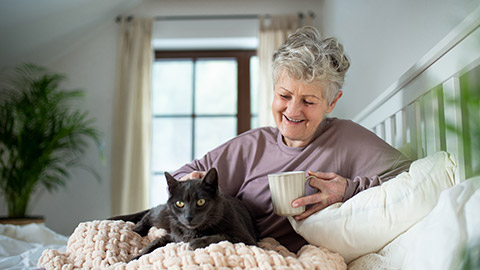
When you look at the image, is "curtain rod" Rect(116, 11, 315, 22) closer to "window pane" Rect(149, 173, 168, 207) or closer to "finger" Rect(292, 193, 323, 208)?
"window pane" Rect(149, 173, 168, 207)

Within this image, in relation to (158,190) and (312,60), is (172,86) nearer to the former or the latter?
(158,190)


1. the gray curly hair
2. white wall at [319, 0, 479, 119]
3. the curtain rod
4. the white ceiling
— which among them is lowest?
the gray curly hair

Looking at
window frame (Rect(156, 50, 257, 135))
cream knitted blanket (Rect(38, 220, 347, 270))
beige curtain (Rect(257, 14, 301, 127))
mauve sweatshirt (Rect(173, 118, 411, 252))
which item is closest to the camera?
cream knitted blanket (Rect(38, 220, 347, 270))

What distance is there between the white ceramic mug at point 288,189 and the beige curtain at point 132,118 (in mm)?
3331

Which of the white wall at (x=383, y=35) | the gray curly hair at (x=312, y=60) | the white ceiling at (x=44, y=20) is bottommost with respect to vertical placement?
the gray curly hair at (x=312, y=60)

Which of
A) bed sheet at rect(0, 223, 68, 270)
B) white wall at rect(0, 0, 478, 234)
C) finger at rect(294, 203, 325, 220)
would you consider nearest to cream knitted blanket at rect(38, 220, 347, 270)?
finger at rect(294, 203, 325, 220)

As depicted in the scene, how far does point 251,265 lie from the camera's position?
81 cm

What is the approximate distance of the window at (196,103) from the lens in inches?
180

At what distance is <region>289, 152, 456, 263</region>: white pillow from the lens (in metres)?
0.91

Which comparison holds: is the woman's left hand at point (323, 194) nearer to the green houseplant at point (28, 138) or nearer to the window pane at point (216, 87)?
the green houseplant at point (28, 138)

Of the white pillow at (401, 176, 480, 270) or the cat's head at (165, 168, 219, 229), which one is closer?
the white pillow at (401, 176, 480, 270)

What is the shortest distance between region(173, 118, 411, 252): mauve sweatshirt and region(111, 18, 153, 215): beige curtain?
2.88 metres

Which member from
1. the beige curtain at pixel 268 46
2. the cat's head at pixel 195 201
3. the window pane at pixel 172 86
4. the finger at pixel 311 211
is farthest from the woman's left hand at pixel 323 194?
the window pane at pixel 172 86

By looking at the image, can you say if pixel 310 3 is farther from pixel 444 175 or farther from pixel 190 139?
pixel 444 175
